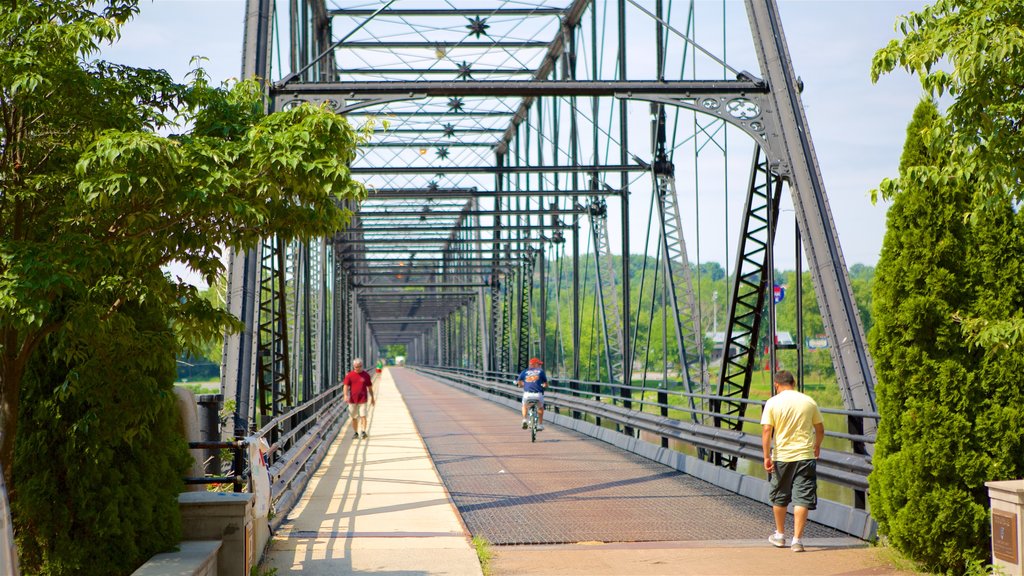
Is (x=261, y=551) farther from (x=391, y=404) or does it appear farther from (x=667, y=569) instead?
(x=391, y=404)

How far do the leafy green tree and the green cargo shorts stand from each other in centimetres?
97

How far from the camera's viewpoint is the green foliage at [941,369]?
25.2 feet

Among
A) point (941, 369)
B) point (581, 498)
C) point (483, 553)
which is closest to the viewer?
point (941, 369)

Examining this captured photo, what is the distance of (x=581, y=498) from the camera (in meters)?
12.8

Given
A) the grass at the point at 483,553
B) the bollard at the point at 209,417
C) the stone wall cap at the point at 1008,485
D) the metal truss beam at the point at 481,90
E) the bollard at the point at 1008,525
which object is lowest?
the grass at the point at 483,553

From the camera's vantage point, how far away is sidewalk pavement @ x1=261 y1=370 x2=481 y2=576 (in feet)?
27.9

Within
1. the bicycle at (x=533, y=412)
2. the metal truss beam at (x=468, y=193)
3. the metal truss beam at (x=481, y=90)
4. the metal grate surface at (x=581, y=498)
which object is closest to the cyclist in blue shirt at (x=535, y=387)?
the bicycle at (x=533, y=412)

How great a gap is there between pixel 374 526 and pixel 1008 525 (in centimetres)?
588

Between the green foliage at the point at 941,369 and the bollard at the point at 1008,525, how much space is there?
74 centimetres

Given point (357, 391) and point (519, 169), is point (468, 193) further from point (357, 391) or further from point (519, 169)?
point (357, 391)

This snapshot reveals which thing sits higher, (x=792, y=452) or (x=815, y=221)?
(x=815, y=221)

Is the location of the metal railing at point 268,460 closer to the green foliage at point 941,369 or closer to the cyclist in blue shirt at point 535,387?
the green foliage at point 941,369

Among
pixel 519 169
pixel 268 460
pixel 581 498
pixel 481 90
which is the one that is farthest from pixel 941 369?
pixel 519 169

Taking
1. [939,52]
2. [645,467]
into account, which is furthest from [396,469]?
[939,52]
